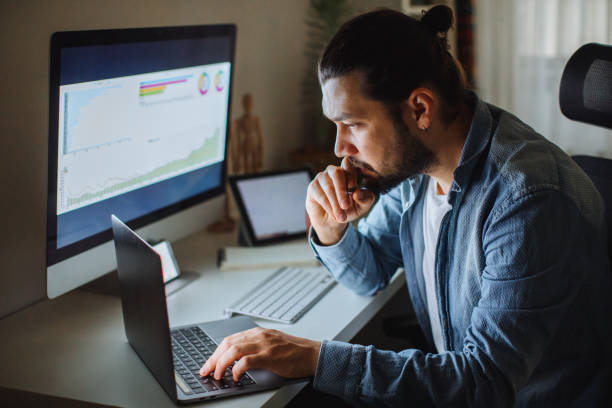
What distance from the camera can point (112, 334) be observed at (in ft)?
4.27

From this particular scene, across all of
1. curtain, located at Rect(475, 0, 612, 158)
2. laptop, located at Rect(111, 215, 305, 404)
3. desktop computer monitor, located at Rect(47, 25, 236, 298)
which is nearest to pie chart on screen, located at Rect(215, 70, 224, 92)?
desktop computer monitor, located at Rect(47, 25, 236, 298)

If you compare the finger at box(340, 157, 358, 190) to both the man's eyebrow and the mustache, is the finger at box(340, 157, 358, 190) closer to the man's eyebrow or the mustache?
the mustache

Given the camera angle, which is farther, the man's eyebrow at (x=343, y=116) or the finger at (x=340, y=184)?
the finger at (x=340, y=184)

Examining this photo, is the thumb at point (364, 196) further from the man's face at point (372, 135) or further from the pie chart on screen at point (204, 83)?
the pie chart on screen at point (204, 83)

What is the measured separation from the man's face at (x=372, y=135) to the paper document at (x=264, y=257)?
0.42m

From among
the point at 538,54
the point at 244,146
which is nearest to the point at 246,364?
the point at 244,146

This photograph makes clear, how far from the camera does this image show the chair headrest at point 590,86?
1.21m

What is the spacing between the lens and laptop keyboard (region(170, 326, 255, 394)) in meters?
1.07

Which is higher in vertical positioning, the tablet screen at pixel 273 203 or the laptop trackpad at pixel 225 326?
the tablet screen at pixel 273 203

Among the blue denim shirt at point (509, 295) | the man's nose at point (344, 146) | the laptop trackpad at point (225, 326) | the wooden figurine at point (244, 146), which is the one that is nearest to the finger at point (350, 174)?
the man's nose at point (344, 146)

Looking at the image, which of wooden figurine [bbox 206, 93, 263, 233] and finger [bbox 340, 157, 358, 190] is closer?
finger [bbox 340, 157, 358, 190]

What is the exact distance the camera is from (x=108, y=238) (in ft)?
4.52

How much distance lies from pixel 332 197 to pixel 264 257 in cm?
36

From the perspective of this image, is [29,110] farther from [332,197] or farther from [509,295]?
[509,295]
